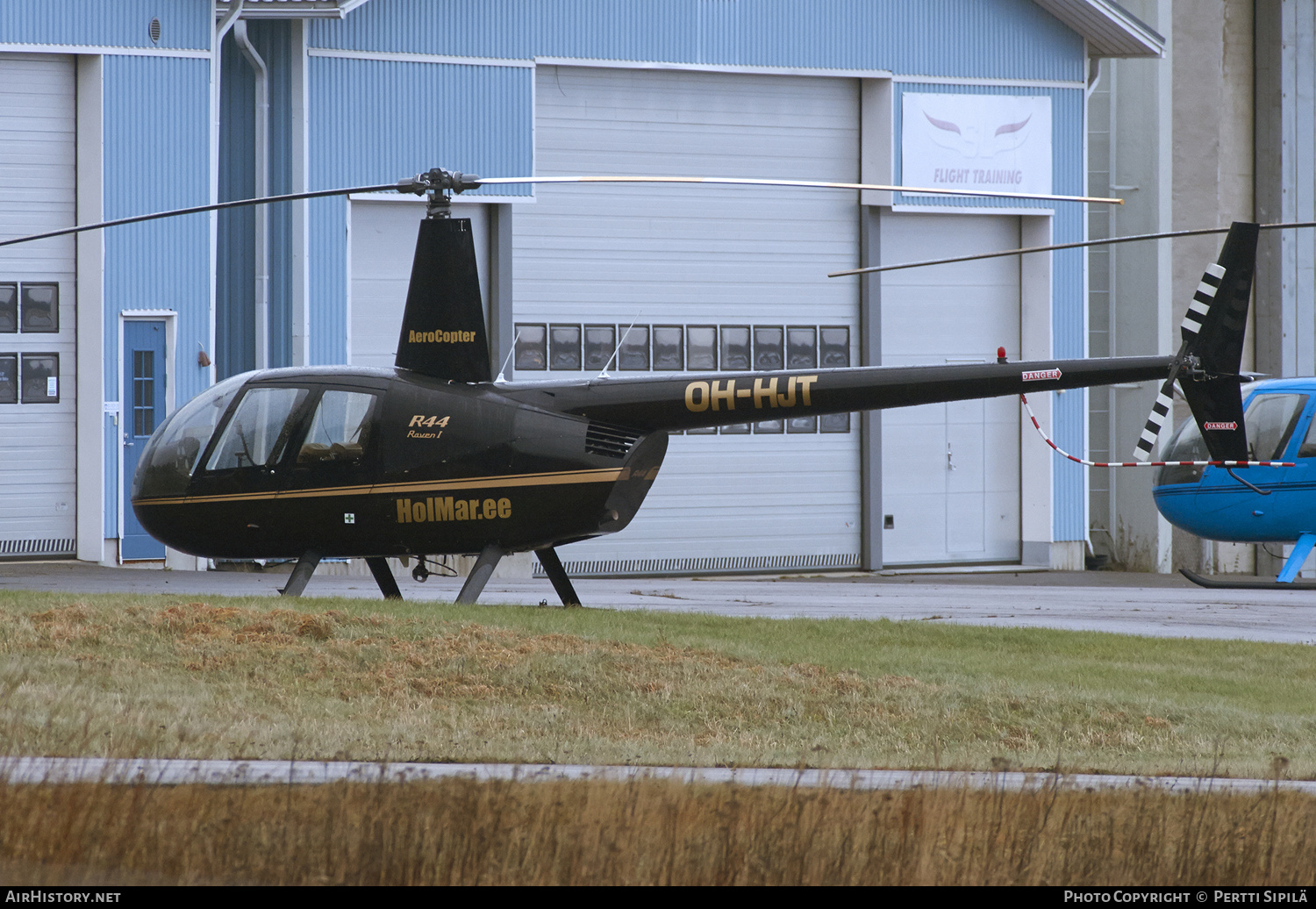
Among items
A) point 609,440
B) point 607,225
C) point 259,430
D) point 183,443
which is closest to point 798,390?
point 609,440

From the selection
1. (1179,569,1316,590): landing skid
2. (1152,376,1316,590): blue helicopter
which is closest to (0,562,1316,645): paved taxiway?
(1179,569,1316,590): landing skid

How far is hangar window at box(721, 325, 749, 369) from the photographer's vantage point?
2103 cm

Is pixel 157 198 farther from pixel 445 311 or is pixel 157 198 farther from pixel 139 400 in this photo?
pixel 445 311

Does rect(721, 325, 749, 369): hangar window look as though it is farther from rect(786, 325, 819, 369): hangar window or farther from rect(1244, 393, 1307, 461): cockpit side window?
rect(1244, 393, 1307, 461): cockpit side window

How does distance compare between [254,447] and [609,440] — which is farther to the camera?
[254,447]

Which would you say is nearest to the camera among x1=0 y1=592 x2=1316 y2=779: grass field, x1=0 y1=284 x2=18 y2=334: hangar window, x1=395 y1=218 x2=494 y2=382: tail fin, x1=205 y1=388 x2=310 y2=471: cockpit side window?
x1=0 y1=592 x2=1316 y2=779: grass field

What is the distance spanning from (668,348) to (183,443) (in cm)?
961

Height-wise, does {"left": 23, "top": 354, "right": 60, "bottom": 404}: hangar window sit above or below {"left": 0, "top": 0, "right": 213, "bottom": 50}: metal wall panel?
below

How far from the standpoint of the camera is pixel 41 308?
712 inches

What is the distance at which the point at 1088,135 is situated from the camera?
26391 millimetres

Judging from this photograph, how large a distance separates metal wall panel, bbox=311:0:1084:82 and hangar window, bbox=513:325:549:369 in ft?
11.7

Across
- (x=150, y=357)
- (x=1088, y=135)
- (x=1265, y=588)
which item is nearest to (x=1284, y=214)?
(x=1088, y=135)
